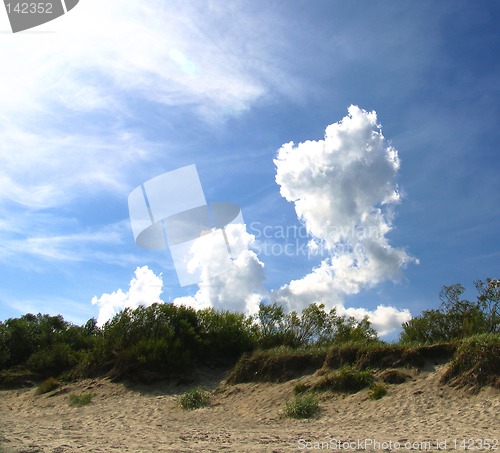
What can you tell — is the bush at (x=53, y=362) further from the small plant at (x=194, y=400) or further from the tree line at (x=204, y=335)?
the small plant at (x=194, y=400)

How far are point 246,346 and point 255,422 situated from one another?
917 cm

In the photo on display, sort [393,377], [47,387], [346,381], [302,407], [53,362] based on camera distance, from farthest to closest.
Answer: [53,362], [47,387], [346,381], [393,377], [302,407]

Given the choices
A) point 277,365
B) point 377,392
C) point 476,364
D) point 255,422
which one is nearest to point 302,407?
point 255,422

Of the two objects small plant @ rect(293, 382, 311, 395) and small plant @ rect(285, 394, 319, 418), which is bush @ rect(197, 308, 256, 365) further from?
small plant @ rect(285, 394, 319, 418)

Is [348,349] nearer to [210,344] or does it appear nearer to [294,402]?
[294,402]

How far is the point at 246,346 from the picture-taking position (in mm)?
25641

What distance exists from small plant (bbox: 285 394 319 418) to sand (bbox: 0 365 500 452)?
285mm

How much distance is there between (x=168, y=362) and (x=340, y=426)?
1144cm

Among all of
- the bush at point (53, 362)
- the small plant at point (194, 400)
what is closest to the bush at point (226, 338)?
the small plant at point (194, 400)

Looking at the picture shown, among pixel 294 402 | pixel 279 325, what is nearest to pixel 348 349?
pixel 294 402

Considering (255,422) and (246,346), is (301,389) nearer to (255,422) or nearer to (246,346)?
(255,422)

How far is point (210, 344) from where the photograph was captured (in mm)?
25781

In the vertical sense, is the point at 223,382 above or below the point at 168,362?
below

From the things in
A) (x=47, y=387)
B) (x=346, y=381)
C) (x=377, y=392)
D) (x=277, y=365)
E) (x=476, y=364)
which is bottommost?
(x=377, y=392)
